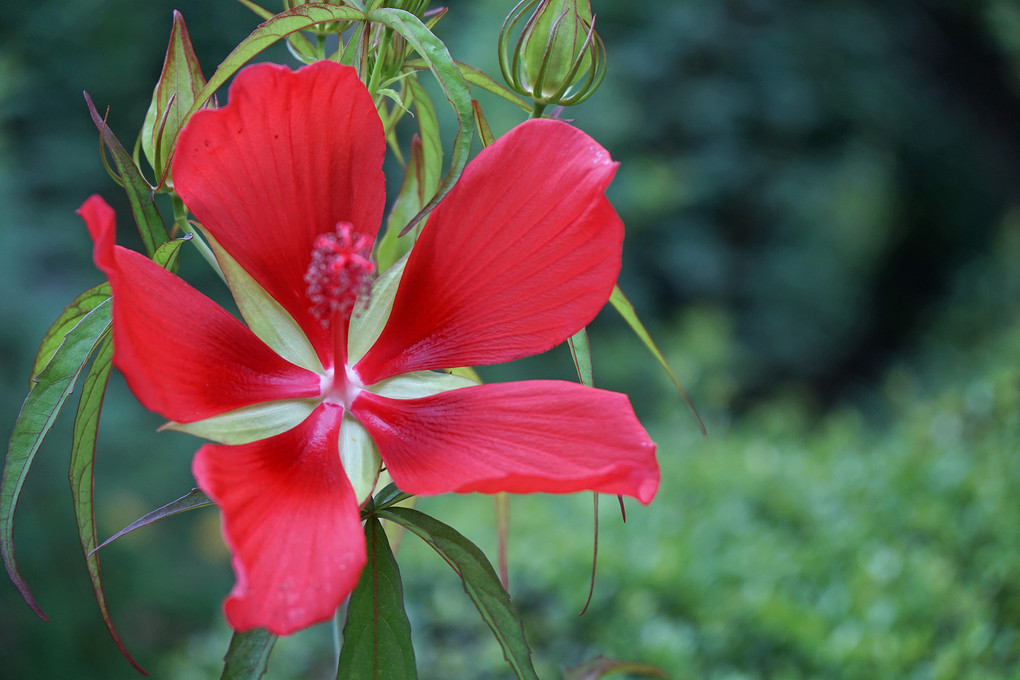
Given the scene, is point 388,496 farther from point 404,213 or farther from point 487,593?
point 404,213

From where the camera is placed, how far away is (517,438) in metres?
0.44

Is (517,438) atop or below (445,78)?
below

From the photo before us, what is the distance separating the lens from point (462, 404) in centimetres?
48

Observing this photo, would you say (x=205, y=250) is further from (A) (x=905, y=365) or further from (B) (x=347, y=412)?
(A) (x=905, y=365)

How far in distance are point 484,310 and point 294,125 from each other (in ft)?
0.46

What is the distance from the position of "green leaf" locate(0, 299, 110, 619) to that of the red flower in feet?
0.19

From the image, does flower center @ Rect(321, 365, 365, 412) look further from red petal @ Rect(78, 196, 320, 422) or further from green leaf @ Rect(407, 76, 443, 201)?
green leaf @ Rect(407, 76, 443, 201)

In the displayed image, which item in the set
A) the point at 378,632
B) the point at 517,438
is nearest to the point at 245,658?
the point at 378,632

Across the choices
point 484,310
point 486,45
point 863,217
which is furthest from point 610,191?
point 484,310

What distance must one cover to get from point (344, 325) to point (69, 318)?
0.47 feet

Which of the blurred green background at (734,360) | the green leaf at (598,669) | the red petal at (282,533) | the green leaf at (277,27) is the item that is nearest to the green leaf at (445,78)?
the green leaf at (277,27)

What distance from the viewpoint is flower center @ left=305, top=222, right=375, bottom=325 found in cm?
46

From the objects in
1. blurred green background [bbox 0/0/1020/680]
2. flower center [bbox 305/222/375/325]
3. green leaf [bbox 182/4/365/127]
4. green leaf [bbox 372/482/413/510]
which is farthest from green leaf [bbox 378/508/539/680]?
blurred green background [bbox 0/0/1020/680]

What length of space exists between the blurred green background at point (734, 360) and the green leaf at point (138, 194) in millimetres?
825
